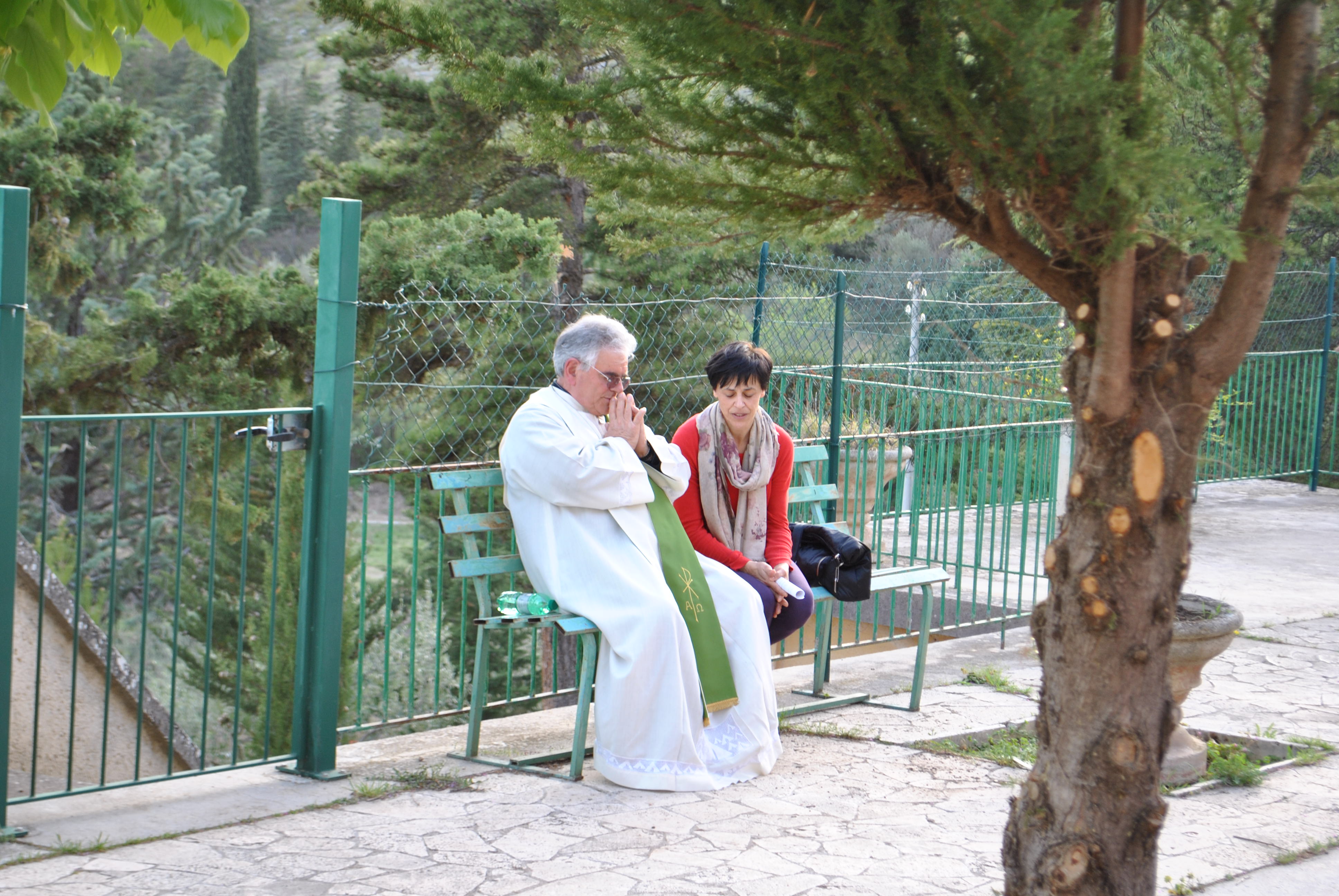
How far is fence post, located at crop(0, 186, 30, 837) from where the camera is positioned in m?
3.34

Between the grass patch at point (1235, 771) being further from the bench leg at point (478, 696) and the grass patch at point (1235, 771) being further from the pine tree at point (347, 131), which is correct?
the pine tree at point (347, 131)

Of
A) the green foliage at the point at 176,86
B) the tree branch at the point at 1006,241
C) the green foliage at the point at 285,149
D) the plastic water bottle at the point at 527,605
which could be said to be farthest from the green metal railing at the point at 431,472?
the green foliage at the point at 176,86

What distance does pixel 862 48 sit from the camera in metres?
2.05

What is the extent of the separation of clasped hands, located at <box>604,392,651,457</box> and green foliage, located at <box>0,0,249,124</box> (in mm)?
2121

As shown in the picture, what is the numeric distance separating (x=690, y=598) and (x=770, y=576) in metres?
0.47

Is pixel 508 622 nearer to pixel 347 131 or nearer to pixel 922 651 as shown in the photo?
pixel 922 651

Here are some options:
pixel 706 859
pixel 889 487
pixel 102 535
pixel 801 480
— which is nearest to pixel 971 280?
pixel 889 487

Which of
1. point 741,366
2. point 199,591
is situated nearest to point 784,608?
point 741,366

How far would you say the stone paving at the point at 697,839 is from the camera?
3.23 meters

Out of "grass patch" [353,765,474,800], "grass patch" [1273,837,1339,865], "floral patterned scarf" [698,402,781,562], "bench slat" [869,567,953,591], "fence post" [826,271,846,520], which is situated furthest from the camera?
"fence post" [826,271,846,520]

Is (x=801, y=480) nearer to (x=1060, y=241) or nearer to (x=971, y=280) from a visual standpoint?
(x=1060, y=241)

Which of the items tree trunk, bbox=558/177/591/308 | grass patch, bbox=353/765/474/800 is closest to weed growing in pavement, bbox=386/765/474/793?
grass patch, bbox=353/765/474/800

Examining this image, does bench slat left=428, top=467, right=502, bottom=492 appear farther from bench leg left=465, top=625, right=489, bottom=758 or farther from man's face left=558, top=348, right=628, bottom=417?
bench leg left=465, top=625, right=489, bottom=758

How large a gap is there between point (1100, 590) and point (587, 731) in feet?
8.64
